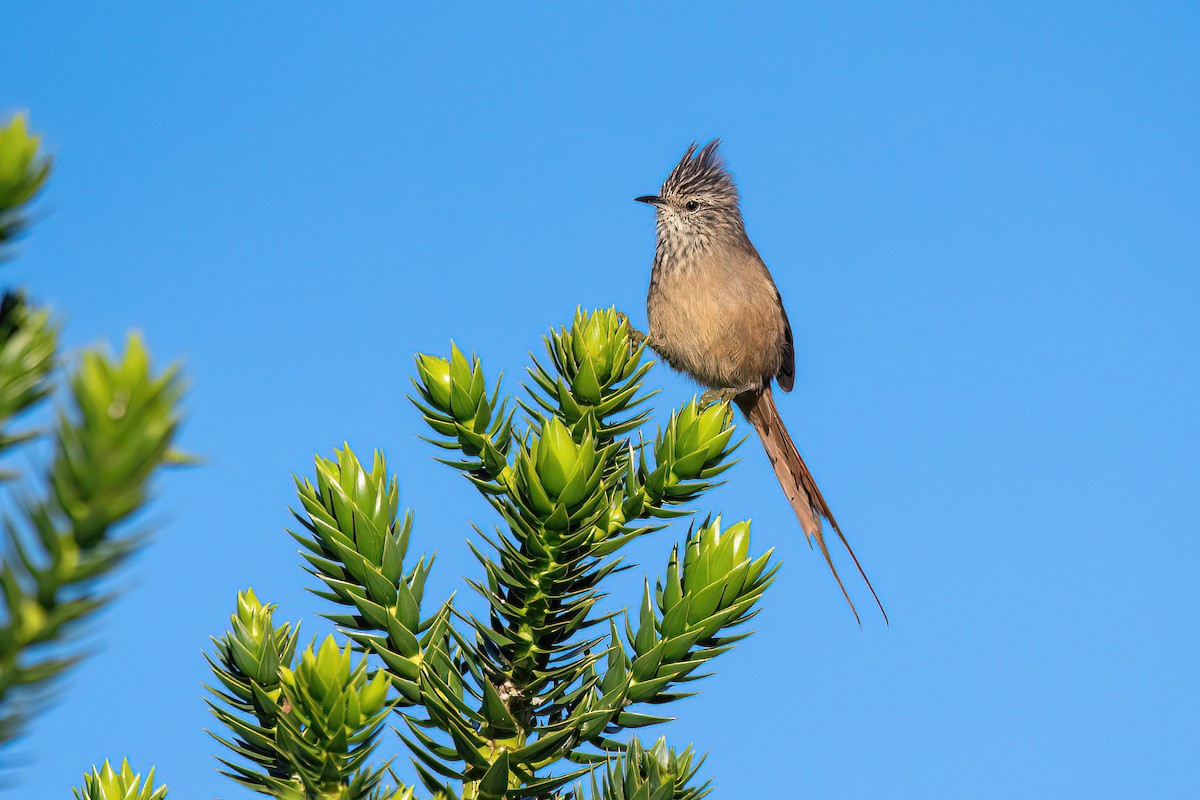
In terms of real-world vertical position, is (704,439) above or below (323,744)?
above

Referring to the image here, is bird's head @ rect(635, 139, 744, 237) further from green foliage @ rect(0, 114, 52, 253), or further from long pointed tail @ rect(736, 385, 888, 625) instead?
green foliage @ rect(0, 114, 52, 253)

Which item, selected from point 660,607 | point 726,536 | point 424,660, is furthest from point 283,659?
point 726,536

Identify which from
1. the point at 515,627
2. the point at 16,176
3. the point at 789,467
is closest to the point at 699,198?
the point at 789,467

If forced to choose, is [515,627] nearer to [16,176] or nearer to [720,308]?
[16,176]

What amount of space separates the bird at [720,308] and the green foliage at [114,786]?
394 cm

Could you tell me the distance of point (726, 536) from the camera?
63.7 inches

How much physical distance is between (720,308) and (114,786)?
4.71m

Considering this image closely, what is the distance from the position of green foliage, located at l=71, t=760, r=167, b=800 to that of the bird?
3943 millimetres

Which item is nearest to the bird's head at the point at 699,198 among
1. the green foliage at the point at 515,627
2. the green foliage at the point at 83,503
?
the green foliage at the point at 515,627

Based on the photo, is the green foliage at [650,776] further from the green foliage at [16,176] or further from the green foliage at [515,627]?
the green foliage at [16,176]

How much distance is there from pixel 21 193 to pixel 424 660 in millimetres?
928

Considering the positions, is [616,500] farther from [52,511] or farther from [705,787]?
[52,511]

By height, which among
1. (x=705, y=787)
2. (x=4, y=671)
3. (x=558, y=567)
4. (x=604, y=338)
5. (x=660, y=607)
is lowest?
(x=705, y=787)

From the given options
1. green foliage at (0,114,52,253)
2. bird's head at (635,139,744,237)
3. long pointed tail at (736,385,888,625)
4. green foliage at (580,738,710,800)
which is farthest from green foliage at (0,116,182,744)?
bird's head at (635,139,744,237)
